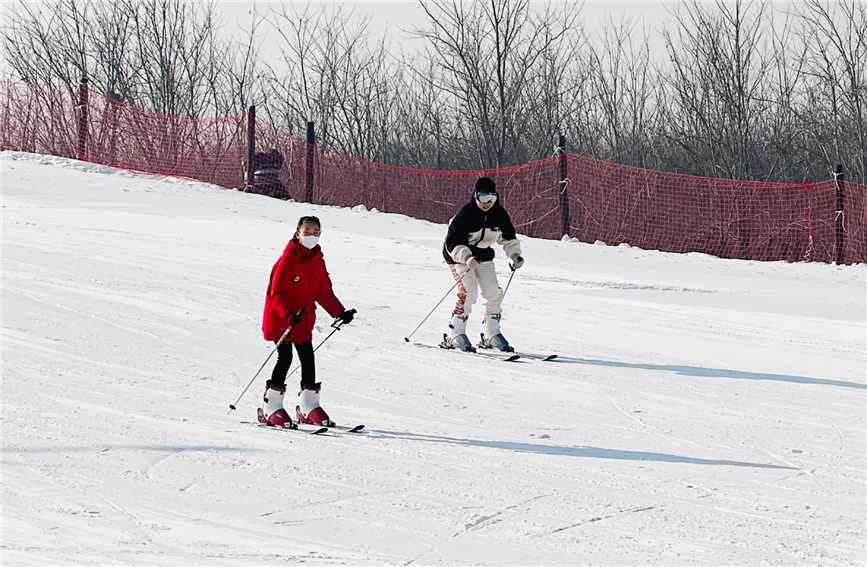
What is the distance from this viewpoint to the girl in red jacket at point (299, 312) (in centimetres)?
621

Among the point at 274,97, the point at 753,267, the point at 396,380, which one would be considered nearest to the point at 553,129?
the point at 274,97

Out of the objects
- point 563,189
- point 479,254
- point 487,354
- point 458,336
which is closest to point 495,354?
point 487,354

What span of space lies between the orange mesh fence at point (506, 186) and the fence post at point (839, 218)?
0.06ft

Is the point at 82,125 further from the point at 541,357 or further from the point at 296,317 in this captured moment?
the point at 296,317

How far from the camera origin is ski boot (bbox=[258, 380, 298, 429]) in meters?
6.38

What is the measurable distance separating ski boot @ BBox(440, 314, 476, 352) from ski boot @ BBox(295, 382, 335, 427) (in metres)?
2.70

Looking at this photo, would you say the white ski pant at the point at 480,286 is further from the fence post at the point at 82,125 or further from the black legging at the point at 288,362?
the fence post at the point at 82,125

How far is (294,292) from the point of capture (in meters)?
6.27

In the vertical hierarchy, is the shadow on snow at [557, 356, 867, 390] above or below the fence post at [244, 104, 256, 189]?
below

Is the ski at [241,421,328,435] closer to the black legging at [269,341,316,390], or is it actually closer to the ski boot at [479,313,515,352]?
the black legging at [269,341,316,390]

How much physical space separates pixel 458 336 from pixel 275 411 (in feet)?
9.66

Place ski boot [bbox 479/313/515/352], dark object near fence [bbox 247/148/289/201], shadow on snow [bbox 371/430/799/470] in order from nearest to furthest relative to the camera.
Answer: shadow on snow [bbox 371/430/799/470], ski boot [bbox 479/313/515/352], dark object near fence [bbox 247/148/289/201]

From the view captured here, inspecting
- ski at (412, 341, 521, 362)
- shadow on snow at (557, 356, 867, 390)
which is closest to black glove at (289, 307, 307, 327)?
ski at (412, 341, 521, 362)

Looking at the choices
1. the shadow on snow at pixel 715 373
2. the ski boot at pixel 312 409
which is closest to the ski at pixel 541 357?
the shadow on snow at pixel 715 373
